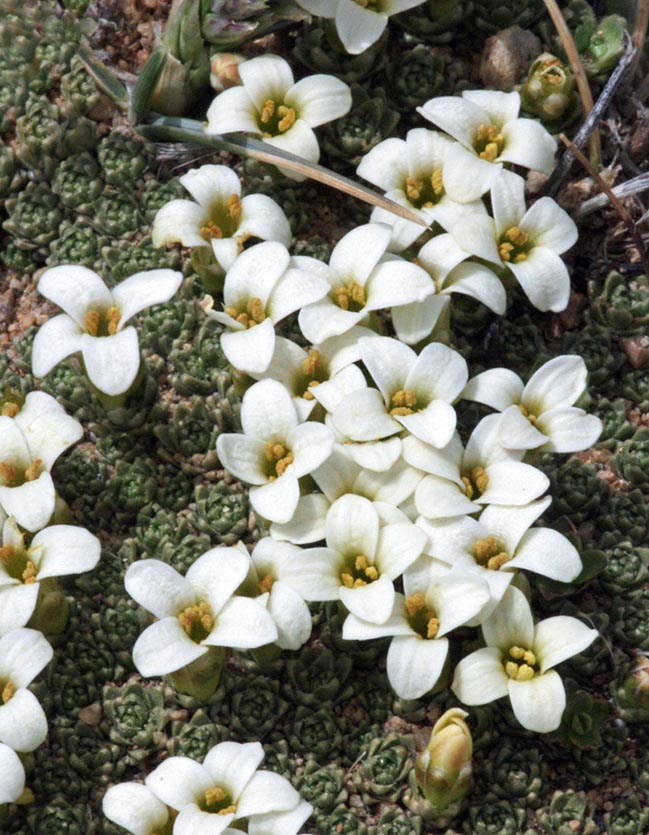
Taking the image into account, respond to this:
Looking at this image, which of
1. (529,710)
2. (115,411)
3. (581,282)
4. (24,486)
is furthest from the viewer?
(581,282)

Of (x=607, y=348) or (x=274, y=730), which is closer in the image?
(x=274, y=730)

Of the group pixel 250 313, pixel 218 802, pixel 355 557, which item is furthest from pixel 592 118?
pixel 218 802

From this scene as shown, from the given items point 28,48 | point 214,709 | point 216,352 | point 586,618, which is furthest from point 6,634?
point 28,48

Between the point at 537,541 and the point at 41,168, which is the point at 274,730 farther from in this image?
the point at 41,168

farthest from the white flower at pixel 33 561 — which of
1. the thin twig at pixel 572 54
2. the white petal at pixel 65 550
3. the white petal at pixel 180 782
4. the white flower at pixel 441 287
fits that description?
the thin twig at pixel 572 54

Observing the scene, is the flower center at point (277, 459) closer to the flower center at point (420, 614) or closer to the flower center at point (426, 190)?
the flower center at point (420, 614)
